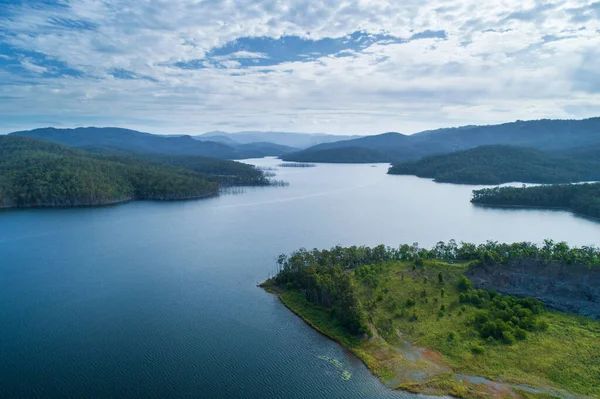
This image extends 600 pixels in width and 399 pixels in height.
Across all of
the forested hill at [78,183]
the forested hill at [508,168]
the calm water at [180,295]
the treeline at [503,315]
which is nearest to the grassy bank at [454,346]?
the treeline at [503,315]

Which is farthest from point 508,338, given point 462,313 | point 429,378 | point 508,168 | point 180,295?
point 508,168

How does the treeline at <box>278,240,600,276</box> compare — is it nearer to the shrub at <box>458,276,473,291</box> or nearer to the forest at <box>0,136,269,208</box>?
the shrub at <box>458,276,473,291</box>

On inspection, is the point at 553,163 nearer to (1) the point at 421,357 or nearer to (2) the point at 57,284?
(1) the point at 421,357

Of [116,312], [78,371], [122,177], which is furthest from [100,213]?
[78,371]

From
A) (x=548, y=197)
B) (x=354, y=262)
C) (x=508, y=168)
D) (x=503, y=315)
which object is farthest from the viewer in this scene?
(x=508, y=168)

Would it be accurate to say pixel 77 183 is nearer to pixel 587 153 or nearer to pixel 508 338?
pixel 508 338
